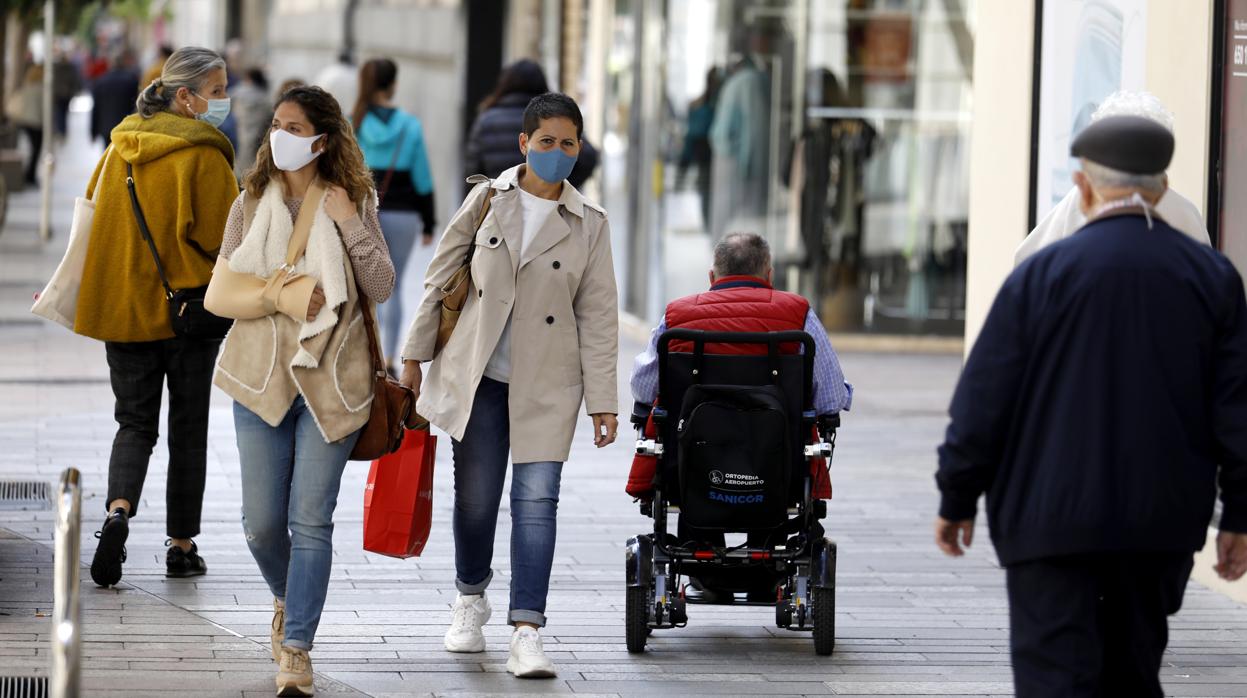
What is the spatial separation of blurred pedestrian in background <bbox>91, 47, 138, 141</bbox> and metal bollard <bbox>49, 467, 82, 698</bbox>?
2083cm

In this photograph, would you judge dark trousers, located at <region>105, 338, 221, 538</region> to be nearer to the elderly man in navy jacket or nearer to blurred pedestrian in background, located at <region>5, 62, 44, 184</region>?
the elderly man in navy jacket

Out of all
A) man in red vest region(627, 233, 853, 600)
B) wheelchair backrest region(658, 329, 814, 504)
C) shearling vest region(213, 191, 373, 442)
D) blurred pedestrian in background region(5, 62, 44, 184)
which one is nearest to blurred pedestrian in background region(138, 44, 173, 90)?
shearling vest region(213, 191, 373, 442)

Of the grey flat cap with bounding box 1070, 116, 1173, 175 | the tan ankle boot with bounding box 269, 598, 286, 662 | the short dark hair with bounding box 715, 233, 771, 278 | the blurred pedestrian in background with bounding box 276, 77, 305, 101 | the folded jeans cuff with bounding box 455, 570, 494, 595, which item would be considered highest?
the blurred pedestrian in background with bounding box 276, 77, 305, 101

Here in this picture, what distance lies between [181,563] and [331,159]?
6.74 ft

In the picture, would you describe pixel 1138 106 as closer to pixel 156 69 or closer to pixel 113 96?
pixel 156 69

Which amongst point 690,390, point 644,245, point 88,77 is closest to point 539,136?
point 690,390

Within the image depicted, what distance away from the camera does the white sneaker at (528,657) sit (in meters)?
5.84

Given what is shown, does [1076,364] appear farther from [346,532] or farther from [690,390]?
[346,532]

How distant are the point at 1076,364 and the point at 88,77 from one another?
6219cm

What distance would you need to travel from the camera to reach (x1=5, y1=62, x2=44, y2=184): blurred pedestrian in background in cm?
3094

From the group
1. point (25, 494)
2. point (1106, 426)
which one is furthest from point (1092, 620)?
point (25, 494)

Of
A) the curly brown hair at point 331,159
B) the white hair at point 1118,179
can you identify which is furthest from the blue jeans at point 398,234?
the white hair at point 1118,179

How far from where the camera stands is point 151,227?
263 inches

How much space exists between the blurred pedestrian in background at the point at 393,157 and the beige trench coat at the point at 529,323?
528 centimetres
